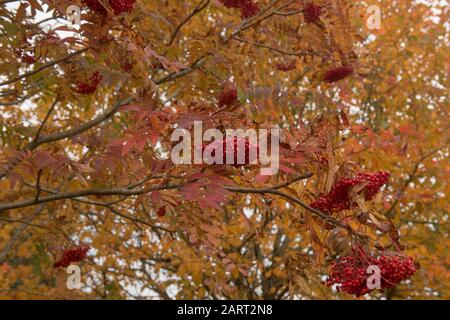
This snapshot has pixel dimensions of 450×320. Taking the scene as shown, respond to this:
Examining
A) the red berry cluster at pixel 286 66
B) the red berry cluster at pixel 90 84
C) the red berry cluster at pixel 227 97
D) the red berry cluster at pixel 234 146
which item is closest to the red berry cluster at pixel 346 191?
the red berry cluster at pixel 234 146

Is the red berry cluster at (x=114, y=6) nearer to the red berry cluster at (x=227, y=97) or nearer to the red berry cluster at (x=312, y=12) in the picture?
the red berry cluster at (x=227, y=97)

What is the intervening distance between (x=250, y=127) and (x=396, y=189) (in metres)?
4.57

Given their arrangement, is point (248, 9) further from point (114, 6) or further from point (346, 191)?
point (346, 191)

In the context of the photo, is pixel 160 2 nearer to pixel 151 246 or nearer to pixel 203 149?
pixel 203 149

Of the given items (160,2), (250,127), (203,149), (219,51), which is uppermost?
(160,2)

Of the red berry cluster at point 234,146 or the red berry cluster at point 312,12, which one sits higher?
the red berry cluster at point 312,12

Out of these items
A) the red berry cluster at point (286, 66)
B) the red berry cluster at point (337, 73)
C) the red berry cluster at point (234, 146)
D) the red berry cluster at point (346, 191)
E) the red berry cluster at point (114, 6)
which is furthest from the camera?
the red berry cluster at point (286, 66)

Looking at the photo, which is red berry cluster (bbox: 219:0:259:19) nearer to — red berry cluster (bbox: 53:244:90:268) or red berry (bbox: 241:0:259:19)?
red berry (bbox: 241:0:259:19)

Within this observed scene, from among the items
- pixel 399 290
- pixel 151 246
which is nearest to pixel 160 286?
pixel 151 246

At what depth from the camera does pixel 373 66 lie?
27.1 feet

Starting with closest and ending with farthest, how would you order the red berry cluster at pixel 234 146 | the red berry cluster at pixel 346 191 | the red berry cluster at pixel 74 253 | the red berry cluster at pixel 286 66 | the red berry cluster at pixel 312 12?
1. the red berry cluster at pixel 234 146
2. the red berry cluster at pixel 346 191
3. the red berry cluster at pixel 312 12
4. the red berry cluster at pixel 74 253
5. the red berry cluster at pixel 286 66

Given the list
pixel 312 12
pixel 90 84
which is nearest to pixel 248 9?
pixel 312 12

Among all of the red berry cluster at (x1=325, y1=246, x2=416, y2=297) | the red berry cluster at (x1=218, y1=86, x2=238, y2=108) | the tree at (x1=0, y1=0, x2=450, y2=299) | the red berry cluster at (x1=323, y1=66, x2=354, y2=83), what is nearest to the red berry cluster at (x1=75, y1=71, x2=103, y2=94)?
the tree at (x1=0, y1=0, x2=450, y2=299)

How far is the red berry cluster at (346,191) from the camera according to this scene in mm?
2518
